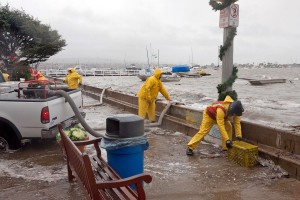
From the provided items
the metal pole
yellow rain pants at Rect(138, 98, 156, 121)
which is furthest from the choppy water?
the metal pole

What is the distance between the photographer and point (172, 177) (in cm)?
556

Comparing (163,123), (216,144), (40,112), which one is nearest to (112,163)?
(40,112)

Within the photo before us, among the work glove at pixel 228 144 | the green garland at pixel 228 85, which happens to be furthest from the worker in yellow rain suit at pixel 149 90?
the work glove at pixel 228 144

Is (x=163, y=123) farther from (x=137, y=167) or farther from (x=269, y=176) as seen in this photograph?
(x=137, y=167)

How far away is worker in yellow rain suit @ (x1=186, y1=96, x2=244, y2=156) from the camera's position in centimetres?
614

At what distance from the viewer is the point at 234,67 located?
6.92 metres

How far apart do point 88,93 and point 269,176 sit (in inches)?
635

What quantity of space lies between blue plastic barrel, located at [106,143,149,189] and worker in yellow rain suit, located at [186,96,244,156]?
7.36 feet

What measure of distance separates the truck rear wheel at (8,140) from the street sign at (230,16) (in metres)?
4.76

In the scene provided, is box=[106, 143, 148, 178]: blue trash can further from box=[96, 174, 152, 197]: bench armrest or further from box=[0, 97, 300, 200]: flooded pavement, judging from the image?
box=[96, 174, 152, 197]: bench armrest

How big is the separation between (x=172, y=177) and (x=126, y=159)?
1405 mm

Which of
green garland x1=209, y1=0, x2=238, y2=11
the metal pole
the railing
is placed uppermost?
green garland x1=209, y1=0, x2=238, y2=11

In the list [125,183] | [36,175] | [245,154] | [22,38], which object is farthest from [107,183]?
[22,38]

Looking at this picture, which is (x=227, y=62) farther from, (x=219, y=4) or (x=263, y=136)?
(x=263, y=136)
